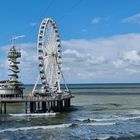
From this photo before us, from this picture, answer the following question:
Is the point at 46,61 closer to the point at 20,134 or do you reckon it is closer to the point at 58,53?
the point at 58,53

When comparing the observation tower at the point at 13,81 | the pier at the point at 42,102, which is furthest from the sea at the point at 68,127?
the observation tower at the point at 13,81

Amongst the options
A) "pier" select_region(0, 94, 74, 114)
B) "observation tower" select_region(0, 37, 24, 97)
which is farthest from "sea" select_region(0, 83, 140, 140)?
"observation tower" select_region(0, 37, 24, 97)

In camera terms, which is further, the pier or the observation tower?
the observation tower

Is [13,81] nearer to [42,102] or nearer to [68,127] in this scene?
[42,102]

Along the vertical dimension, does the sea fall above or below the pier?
below

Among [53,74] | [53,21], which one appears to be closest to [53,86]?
[53,74]

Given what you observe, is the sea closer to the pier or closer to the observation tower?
the pier

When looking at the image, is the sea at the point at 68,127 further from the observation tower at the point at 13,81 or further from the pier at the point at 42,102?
the observation tower at the point at 13,81

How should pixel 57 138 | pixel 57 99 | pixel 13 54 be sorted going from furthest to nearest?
pixel 13 54
pixel 57 99
pixel 57 138

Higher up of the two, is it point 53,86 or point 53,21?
point 53,21

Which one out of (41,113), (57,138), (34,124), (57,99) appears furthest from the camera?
(57,99)

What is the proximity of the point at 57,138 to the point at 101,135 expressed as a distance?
17.6ft

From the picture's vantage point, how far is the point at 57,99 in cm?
8425

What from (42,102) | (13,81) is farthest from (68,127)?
(13,81)
